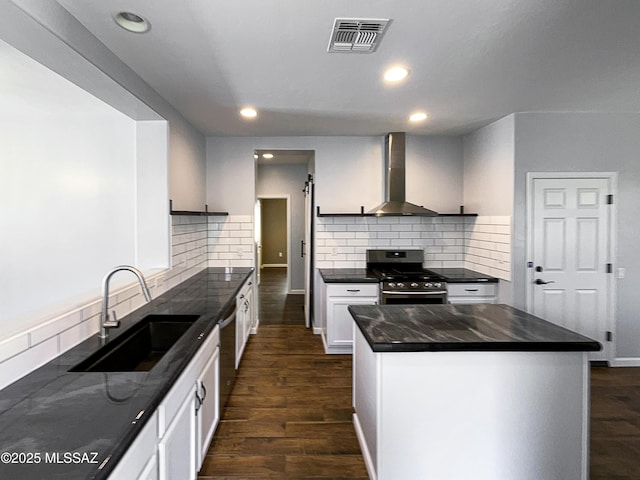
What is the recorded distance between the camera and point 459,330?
197 centimetres

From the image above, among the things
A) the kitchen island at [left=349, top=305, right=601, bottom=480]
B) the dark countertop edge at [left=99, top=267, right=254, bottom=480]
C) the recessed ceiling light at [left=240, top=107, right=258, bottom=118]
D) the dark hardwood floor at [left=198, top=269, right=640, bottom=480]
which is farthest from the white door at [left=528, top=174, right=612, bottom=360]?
the dark countertop edge at [left=99, top=267, right=254, bottom=480]

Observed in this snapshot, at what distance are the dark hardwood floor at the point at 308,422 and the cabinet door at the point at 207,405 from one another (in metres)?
0.18

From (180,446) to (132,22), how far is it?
80.5 inches

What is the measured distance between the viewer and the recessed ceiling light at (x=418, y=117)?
3564mm

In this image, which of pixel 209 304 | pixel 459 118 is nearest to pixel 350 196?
pixel 459 118

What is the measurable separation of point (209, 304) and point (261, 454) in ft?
3.39

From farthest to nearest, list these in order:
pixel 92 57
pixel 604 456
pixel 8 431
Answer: pixel 604 456, pixel 92 57, pixel 8 431

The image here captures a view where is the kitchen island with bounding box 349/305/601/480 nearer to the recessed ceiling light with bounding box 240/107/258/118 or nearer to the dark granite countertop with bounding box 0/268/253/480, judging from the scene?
the dark granite countertop with bounding box 0/268/253/480

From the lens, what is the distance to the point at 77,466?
35.4 inches

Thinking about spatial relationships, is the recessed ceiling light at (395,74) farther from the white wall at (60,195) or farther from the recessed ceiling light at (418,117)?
the white wall at (60,195)

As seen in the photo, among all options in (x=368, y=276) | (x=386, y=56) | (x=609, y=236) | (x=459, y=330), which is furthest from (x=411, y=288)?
(x=386, y=56)

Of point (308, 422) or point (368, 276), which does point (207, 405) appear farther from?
point (368, 276)

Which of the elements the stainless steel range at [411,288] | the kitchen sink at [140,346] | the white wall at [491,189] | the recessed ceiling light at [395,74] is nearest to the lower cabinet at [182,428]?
the kitchen sink at [140,346]

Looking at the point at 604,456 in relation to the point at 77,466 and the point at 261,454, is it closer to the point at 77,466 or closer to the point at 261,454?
the point at 261,454
